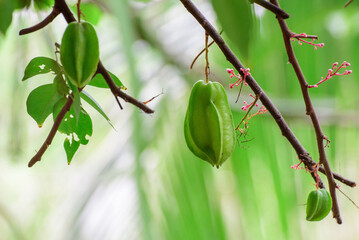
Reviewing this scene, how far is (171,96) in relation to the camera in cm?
125

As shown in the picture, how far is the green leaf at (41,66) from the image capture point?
0.94 feet

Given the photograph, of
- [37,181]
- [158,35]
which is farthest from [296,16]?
[37,181]

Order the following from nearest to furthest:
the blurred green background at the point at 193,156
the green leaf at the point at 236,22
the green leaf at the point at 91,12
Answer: the green leaf at the point at 236,22 < the green leaf at the point at 91,12 < the blurred green background at the point at 193,156

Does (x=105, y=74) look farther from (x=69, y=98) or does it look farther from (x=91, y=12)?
(x=91, y=12)

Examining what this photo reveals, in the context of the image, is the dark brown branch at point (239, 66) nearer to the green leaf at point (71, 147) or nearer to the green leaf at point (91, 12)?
the green leaf at point (71, 147)

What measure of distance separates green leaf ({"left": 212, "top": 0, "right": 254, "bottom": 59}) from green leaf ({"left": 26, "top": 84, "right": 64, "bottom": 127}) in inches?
6.8

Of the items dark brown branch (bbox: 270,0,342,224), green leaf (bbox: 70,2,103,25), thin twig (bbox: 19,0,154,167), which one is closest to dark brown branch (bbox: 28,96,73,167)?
thin twig (bbox: 19,0,154,167)

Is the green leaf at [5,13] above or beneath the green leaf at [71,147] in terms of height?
above

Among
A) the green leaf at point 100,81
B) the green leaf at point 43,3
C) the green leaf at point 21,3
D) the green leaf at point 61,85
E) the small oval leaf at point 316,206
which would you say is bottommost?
the small oval leaf at point 316,206

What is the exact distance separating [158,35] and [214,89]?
3.06ft

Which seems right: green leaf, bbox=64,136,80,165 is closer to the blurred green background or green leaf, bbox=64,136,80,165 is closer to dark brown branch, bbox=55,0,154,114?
dark brown branch, bbox=55,0,154,114

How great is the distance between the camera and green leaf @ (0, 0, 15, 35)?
0.94 ft

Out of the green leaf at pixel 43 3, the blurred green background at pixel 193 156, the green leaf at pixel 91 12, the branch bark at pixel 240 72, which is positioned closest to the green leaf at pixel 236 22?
the branch bark at pixel 240 72

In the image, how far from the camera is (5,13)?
290 millimetres
